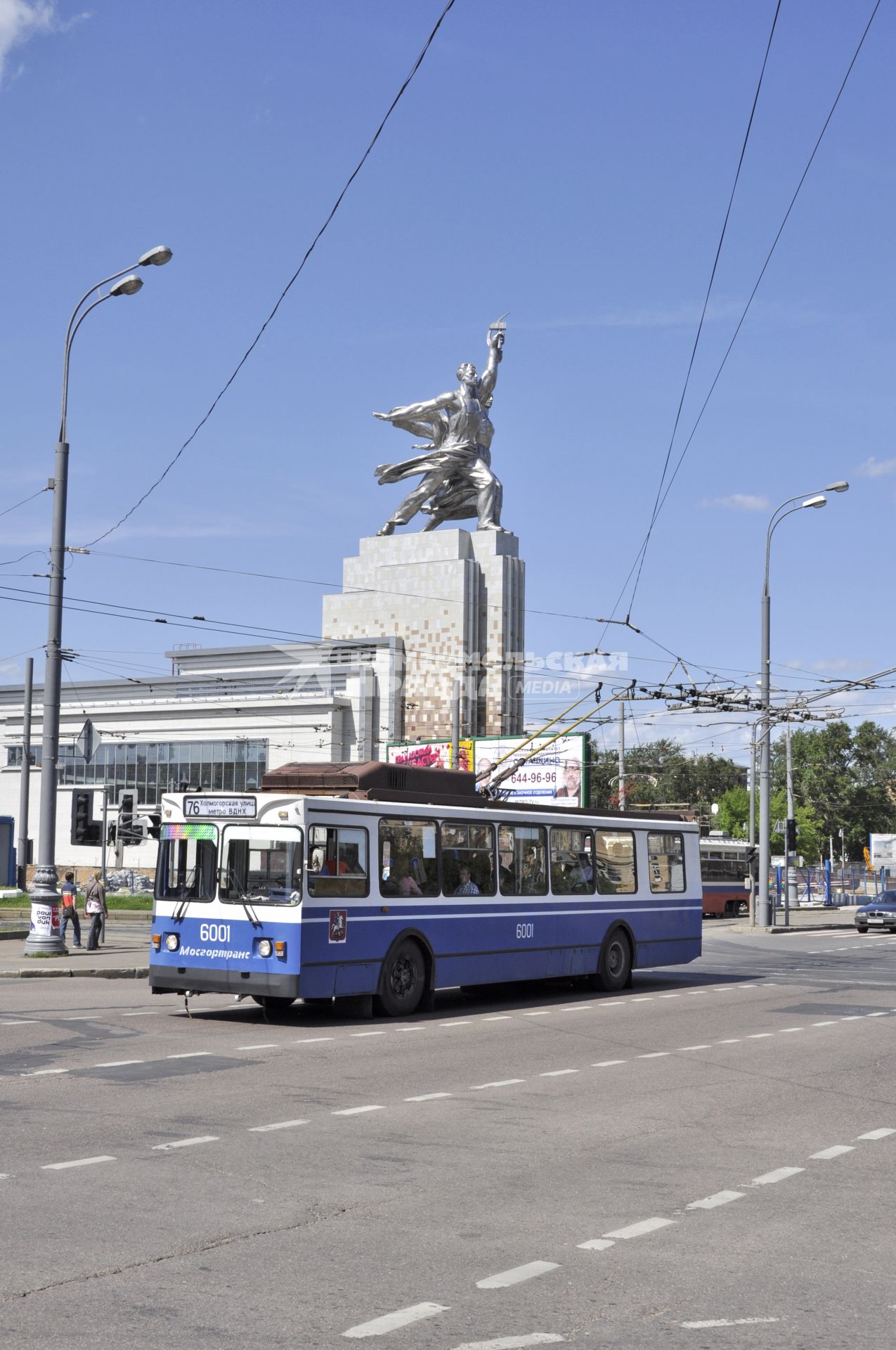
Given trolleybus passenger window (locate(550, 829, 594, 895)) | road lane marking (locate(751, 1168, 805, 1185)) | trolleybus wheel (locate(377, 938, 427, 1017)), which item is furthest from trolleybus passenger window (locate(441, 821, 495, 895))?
road lane marking (locate(751, 1168, 805, 1185))

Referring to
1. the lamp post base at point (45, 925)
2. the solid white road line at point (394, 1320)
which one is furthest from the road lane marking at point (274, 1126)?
the lamp post base at point (45, 925)

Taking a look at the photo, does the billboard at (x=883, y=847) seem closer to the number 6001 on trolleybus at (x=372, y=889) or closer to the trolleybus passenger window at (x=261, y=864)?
the number 6001 on trolleybus at (x=372, y=889)

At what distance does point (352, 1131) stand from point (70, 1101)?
7.29ft

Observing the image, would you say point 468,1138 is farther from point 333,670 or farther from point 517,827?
point 333,670

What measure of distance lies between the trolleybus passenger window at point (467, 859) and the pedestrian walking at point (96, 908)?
1156 centimetres

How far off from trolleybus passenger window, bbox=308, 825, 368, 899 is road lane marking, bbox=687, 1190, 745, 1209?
832cm

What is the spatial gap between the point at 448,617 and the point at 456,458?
316 inches

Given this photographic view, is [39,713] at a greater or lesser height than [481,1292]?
greater

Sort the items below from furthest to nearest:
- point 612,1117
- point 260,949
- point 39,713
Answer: point 39,713, point 260,949, point 612,1117

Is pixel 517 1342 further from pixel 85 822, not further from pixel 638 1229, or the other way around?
pixel 85 822

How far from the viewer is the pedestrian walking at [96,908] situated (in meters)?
27.8

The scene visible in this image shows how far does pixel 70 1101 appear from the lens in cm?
1033

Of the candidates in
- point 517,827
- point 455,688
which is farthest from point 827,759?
point 517,827

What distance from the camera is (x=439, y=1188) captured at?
7801 millimetres
